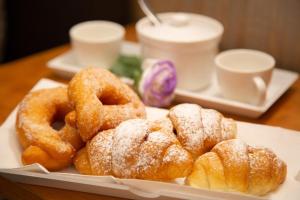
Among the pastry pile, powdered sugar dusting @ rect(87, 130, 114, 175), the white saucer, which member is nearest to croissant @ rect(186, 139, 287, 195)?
the pastry pile

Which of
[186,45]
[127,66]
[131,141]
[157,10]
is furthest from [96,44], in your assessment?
[131,141]

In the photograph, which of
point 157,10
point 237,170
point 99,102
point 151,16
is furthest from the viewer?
point 157,10

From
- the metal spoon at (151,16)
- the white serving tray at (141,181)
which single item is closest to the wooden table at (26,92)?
the white serving tray at (141,181)

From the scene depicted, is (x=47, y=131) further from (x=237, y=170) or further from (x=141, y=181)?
(x=237, y=170)

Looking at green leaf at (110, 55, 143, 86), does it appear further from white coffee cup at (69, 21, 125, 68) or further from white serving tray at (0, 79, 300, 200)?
white serving tray at (0, 79, 300, 200)

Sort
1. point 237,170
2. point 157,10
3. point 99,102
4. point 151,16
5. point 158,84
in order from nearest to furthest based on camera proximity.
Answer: point 237,170 → point 99,102 → point 158,84 → point 151,16 → point 157,10

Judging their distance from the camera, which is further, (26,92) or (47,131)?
(26,92)

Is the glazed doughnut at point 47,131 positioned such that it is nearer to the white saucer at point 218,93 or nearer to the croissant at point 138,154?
the croissant at point 138,154
